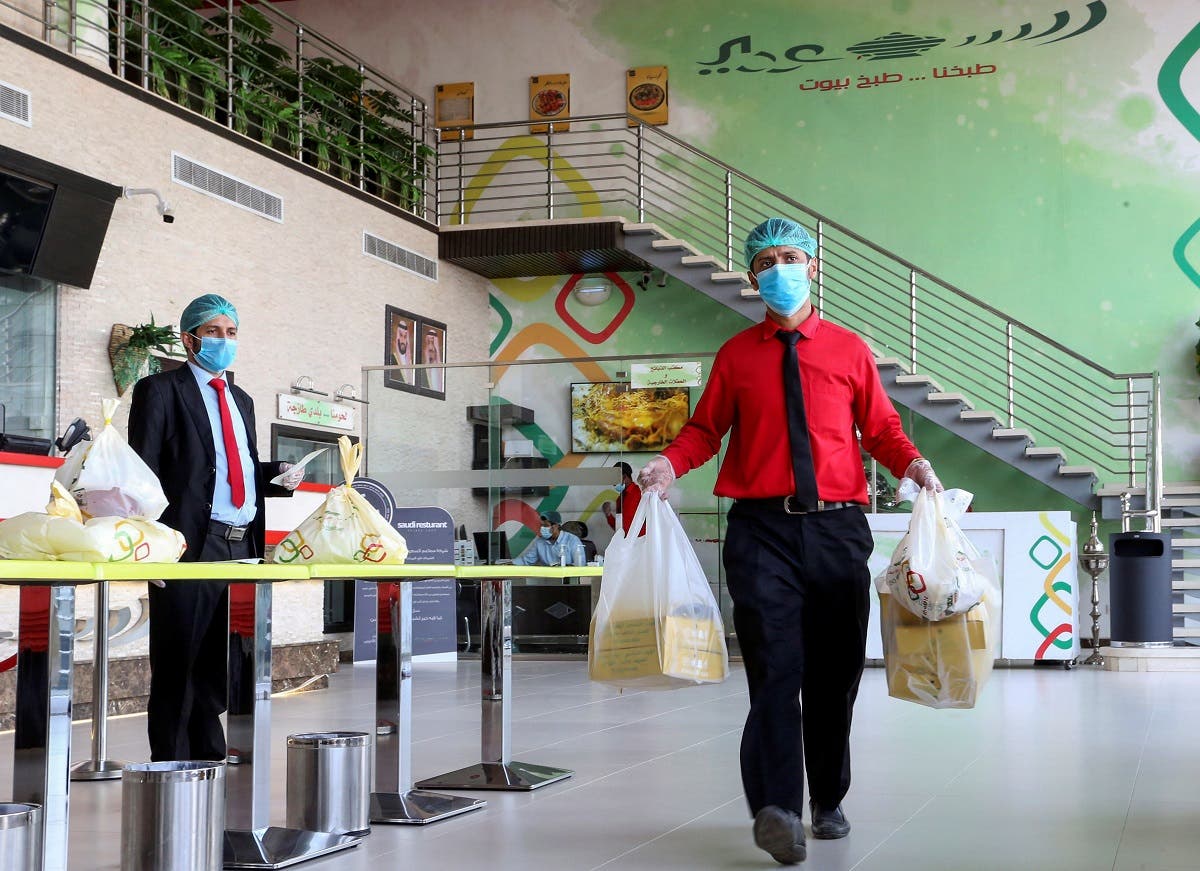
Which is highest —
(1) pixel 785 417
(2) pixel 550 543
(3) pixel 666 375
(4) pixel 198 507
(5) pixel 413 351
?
(5) pixel 413 351

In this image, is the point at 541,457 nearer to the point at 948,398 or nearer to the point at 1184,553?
the point at 948,398

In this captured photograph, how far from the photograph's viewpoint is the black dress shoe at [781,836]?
3133 mm

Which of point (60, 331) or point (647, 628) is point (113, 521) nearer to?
point (647, 628)

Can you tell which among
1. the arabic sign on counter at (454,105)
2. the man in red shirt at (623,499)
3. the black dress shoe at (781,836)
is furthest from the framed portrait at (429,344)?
the black dress shoe at (781,836)

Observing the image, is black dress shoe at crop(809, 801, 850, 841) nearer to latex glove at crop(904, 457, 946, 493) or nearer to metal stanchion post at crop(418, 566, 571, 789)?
latex glove at crop(904, 457, 946, 493)

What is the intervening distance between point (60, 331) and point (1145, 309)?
29.0ft

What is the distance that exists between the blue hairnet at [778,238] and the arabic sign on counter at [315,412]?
7.17 meters

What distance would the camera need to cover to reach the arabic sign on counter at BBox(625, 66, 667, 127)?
13398mm

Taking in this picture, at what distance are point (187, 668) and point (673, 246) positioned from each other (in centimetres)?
909

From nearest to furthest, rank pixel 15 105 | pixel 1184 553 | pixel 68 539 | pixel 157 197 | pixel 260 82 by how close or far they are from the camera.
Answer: pixel 68 539, pixel 15 105, pixel 157 197, pixel 260 82, pixel 1184 553

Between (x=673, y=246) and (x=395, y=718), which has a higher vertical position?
(x=673, y=246)

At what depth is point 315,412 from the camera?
10.7 meters

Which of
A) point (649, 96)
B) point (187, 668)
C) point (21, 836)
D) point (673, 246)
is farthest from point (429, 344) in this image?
point (21, 836)

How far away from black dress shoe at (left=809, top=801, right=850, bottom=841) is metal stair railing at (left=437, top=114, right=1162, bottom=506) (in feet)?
27.2
